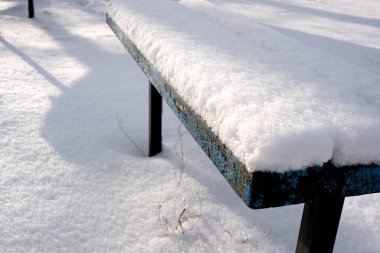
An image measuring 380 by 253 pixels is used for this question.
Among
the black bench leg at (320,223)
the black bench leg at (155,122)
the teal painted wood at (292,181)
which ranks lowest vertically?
the black bench leg at (155,122)

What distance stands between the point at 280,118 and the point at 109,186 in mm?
1268

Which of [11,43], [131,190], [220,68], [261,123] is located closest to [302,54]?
[220,68]

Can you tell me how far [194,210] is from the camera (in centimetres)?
174

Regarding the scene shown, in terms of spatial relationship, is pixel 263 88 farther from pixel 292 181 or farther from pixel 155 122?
pixel 155 122

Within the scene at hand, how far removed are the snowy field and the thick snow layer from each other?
702 mm

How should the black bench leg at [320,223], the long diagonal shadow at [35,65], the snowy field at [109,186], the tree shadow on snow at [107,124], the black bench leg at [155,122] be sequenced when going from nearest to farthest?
1. the black bench leg at [320,223]
2. the snowy field at [109,186]
3. the tree shadow on snow at [107,124]
4. the black bench leg at [155,122]
5. the long diagonal shadow at [35,65]

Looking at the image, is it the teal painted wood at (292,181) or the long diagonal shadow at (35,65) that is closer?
the teal painted wood at (292,181)

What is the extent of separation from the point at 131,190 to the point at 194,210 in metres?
0.34

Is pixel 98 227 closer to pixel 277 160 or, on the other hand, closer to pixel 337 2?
pixel 277 160

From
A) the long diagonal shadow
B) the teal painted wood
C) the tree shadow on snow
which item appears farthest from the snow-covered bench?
the long diagonal shadow

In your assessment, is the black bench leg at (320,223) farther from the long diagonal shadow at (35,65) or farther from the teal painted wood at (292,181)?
the long diagonal shadow at (35,65)

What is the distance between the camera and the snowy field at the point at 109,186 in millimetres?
1570

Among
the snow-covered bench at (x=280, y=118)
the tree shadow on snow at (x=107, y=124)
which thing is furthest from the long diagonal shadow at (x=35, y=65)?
the snow-covered bench at (x=280, y=118)

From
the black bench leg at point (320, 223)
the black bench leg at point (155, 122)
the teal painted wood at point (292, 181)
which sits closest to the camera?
the teal painted wood at point (292, 181)
